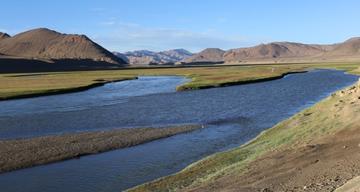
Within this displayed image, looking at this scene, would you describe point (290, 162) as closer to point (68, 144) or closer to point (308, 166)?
point (308, 166)

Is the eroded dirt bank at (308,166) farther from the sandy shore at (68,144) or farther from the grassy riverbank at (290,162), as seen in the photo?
the sandy shore at (68,144)

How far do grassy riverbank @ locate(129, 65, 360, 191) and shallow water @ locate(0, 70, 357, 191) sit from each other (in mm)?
2617

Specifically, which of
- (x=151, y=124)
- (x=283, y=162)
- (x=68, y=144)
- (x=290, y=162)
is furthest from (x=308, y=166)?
(x=151, y=124)

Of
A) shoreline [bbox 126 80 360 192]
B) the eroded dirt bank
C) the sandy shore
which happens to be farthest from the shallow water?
the eroded dirt bank

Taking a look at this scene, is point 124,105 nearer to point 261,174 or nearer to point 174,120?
point 174,120

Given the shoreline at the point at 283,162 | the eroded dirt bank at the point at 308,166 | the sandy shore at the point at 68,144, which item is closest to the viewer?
the eroded dirt bank at the point at 308,166

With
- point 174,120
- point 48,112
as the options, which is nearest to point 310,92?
point 174,120

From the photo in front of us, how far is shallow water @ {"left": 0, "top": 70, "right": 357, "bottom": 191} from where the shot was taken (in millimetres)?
25172

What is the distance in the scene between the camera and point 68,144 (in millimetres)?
34125

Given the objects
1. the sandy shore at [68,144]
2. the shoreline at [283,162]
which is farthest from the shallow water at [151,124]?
the shoreline at [283,162]

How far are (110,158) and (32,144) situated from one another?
7.65 meters

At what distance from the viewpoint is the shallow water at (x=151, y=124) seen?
25172 millimetres

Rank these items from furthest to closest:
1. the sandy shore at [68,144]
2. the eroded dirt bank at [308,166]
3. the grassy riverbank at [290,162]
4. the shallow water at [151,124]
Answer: the sandy shore at [68,144] < the shallow water at [151,124] < the grassy riverbank at [290,162] < the eroded dirt bank at [308,166]

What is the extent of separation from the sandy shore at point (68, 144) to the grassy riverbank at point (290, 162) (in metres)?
9.06
